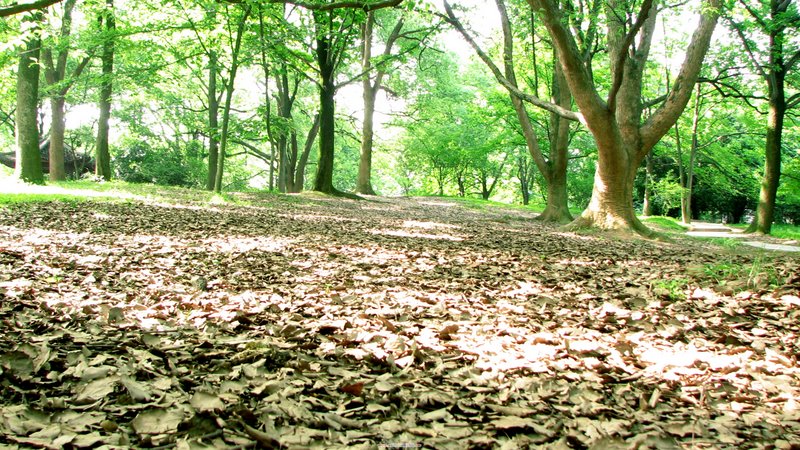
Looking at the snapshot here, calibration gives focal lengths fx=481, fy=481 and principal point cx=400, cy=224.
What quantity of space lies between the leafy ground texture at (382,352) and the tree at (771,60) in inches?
445

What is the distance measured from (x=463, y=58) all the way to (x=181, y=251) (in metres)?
26.5

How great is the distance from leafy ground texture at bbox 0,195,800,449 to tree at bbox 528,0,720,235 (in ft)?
13.2

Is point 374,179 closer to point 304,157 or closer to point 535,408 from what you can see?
point 304,157

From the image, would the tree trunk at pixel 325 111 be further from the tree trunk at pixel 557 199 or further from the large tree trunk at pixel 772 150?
the large tree trunk at pixel 772 150

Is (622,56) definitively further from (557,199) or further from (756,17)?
(756,17)

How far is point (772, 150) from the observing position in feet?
44.5

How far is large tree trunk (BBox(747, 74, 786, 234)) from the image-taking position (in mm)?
13352

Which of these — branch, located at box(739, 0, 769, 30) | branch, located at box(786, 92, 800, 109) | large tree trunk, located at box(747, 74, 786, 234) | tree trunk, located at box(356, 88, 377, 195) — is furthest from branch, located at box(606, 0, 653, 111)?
tree trunk, located at box(356, 88, 377, 195)

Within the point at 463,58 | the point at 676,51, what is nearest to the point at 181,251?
the point at 676,51

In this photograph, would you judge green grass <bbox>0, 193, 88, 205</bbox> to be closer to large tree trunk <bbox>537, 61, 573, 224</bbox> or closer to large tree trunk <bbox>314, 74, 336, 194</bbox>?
large tree trunk <bbox>314, 74, 336, 194</bbox>

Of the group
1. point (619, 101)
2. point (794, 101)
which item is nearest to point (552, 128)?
point (619, 101)

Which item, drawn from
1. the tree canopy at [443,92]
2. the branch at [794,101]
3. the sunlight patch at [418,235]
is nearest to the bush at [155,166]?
the tree canopy at [443,92]

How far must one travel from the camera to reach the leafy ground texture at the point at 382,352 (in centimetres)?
176

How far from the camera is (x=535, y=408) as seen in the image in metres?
1.98
